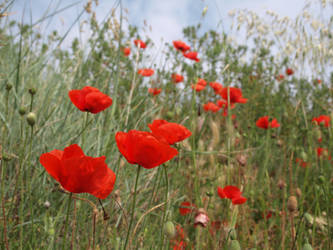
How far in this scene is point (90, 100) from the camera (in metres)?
0.93

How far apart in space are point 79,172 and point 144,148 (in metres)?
0.15

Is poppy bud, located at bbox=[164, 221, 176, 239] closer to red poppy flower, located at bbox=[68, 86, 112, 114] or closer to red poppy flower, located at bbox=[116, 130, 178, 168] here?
red poppy flower, located at bbox=[116, 130, 178, 168]

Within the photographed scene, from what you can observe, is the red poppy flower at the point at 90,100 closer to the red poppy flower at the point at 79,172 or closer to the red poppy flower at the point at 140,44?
the red poppy flower at the point at 79,172

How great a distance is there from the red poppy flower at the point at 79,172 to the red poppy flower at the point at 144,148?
7 centimetres

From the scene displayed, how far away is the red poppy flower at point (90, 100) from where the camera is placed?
930 mm

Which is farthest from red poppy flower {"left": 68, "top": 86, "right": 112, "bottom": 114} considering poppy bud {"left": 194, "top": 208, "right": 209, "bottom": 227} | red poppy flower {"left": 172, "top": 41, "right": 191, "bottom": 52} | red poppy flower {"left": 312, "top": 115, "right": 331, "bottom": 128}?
red poppy flower {"left": 172, "top": 41, "right": 191, "bottom": 52}

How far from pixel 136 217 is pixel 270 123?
1.14m

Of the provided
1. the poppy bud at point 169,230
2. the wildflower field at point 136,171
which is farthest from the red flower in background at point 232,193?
the poppy bud at point 169,230

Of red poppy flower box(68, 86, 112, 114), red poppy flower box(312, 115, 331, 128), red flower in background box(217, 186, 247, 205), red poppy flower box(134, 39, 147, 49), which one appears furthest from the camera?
red poppy flower box(312, 115, 331, 128)

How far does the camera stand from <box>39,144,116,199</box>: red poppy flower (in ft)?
2.08

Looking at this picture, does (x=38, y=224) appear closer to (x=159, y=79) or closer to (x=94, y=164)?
(x=94, y=164)

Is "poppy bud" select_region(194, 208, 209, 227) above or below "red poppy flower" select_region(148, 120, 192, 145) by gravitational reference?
below

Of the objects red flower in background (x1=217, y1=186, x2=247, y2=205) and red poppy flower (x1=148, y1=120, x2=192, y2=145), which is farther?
red flower in background (x1=217, y1=186, x2=247, y2=205)

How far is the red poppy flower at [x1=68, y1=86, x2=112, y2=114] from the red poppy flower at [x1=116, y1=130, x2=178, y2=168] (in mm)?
247
